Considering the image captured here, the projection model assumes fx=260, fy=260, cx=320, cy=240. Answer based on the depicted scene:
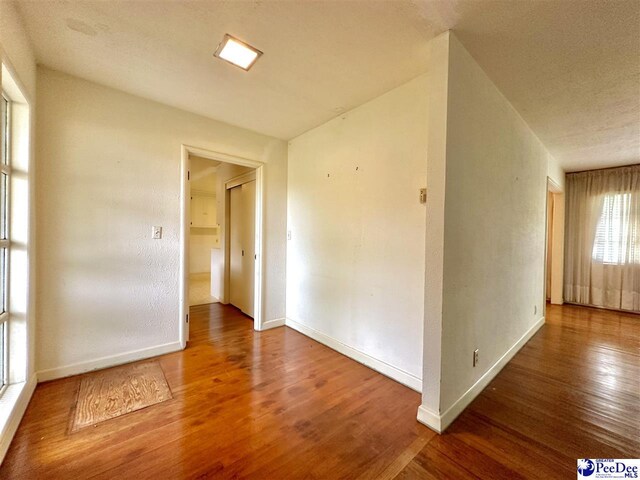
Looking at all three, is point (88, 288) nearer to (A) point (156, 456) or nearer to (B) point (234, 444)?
→ (A) point (156, 456)

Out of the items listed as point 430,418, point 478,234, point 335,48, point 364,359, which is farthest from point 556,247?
point 335,48

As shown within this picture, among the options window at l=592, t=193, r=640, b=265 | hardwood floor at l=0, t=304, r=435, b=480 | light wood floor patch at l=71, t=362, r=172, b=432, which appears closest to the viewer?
hardwood floor at l=0, t=304, r=435, b=480

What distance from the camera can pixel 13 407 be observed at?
1555mm

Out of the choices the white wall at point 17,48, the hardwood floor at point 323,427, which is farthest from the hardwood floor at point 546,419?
the white wall at point 17,48

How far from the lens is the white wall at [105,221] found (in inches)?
81.0

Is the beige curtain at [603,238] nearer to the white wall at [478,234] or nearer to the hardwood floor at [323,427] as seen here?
the hardwood floor at [323,427]

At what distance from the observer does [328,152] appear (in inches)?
113

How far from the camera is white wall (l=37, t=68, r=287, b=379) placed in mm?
2057

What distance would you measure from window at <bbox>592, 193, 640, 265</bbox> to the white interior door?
19.1ft

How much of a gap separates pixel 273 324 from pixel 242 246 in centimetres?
130

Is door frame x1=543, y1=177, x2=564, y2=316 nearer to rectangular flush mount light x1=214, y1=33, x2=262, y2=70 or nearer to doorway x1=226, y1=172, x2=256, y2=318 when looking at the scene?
doorway x1=226, y1=172, x2=256, y2=318

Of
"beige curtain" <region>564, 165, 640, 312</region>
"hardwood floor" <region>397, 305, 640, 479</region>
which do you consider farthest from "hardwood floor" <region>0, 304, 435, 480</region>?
"beige curtain" <region>564, 165, 640, 312</region>

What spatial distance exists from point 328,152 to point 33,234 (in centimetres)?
259

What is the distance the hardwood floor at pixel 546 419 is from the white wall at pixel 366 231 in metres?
0.55
